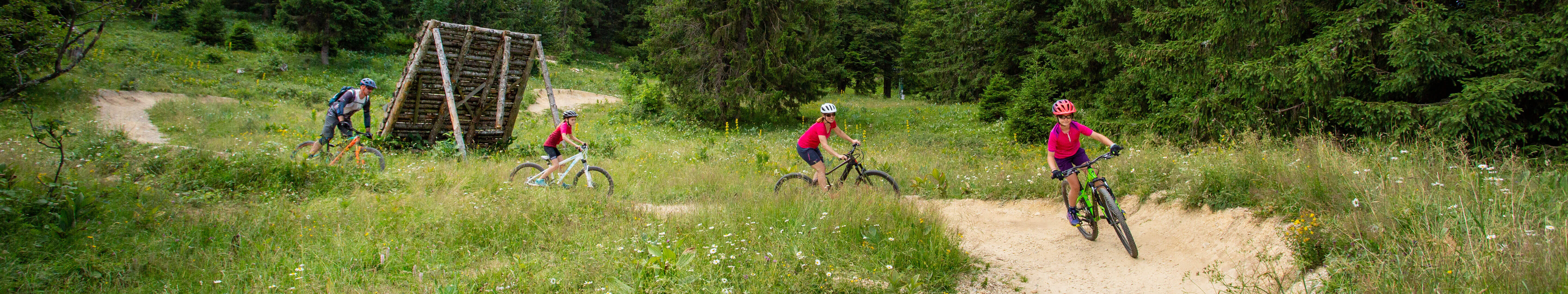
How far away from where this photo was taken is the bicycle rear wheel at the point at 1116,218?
6227 mm

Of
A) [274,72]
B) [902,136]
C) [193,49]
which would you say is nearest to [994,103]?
[902,136]

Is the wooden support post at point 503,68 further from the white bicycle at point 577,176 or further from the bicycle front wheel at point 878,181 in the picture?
the bicycle front wheel at point 878,181

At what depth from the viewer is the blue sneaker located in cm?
700

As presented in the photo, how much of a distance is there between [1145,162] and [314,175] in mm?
10541

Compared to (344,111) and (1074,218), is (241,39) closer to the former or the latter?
(344,111)

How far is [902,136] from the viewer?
1748cm

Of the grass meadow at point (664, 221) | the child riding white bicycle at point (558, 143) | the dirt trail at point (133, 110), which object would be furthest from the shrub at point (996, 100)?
the dirt trail at point (133, 110)

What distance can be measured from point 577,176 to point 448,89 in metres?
4.27

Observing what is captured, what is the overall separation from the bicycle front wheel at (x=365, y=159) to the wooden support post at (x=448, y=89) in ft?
4.52

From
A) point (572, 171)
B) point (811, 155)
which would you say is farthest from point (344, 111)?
point (811, 155)

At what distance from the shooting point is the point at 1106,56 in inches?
651

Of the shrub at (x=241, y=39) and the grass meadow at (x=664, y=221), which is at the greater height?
the grass meadow at (x=664, y=221)

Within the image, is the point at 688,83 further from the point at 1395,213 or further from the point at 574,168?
the point at 1395,213

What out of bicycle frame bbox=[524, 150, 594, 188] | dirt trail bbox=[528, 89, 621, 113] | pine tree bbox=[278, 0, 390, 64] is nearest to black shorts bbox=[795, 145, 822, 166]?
bicycle frame bbox=[524, 150, 594, 188]
